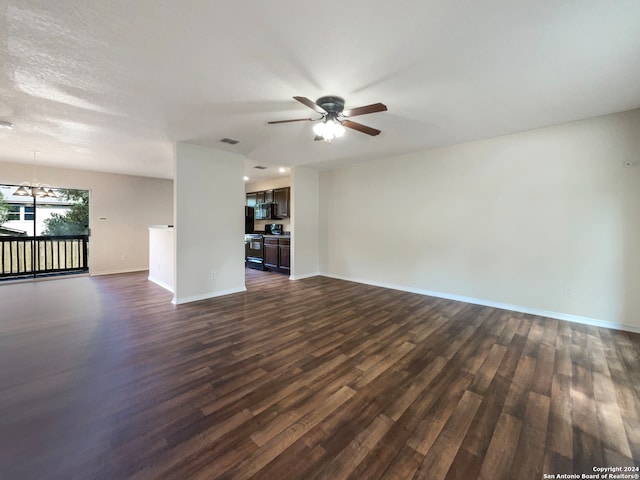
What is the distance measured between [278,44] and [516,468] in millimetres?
3035

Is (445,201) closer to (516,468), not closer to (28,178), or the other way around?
(516,468)

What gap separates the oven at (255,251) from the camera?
7344 millimetres

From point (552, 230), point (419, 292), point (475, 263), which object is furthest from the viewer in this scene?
point (419, 292)

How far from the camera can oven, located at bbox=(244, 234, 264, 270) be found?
289 inches

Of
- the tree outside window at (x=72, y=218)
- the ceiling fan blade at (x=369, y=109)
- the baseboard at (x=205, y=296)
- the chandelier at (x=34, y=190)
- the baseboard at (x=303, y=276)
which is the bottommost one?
the baseboard at (x=205, y=296)

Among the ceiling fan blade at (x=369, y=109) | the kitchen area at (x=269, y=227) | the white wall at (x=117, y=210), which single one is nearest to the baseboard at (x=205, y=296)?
the kitchen area at (x=269, y=227)

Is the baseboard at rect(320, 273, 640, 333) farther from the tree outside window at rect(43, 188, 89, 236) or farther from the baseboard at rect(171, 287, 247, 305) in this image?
the tree outside window at rect(43, 188, 89, 236)

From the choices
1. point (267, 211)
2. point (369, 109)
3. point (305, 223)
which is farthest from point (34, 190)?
point (369, 109)

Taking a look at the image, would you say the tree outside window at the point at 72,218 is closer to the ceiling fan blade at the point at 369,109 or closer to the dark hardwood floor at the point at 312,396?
the dark hardwood floor at the point at 312,396

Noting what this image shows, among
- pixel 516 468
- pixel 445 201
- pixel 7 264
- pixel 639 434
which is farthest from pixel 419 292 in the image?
pixel 7 264

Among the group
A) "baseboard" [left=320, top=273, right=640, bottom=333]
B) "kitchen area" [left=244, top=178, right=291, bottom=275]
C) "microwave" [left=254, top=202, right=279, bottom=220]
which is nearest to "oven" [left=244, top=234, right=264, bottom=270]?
"kitchen area" [left=244, top=178, right=291, bottom=275]

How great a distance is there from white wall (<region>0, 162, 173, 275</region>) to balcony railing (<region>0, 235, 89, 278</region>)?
2.02ft

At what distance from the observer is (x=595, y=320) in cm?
333

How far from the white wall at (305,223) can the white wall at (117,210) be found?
4185 millimetres
